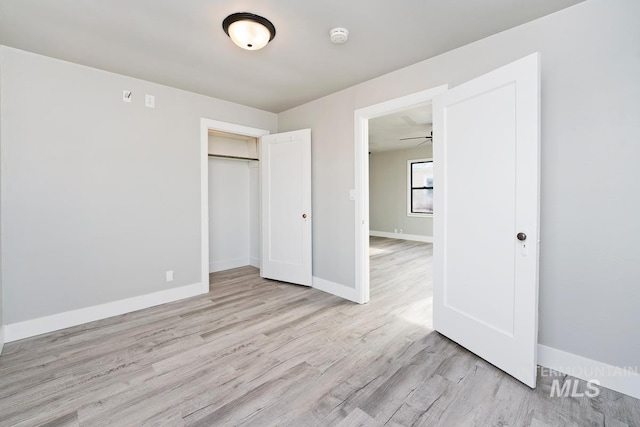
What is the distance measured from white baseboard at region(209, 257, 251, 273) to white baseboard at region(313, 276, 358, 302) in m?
1.83

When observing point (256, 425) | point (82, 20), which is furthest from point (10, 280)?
point (256, 425)

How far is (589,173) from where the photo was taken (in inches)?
72.5

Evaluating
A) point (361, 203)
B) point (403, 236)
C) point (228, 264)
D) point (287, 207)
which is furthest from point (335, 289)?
point (403, 236)

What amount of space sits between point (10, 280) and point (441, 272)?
3.80m

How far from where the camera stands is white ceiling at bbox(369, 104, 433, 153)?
4.67 m

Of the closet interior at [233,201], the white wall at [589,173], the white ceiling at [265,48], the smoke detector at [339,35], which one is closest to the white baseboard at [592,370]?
the white wall at [589,173]

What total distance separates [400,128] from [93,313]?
559cm

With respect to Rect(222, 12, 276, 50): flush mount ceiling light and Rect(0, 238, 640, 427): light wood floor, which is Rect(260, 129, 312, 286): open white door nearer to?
Rect(0, 238, 640, 427): light wood floor

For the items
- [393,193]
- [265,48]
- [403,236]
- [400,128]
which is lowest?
[403,236]

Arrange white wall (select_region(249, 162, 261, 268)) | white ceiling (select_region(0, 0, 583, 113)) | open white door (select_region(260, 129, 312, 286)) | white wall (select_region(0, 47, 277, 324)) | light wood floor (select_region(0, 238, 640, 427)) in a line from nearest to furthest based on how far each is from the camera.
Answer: light wood floor (select_region(0, 238, 640, 427))
white ceiling (select_region(0, 0, 583, 113))
white wall (select_region(0, 47, 277, 324))
open white door (select_region(260, 129, 312, 286))
white wall (select_region(249, 162, 261, 268))

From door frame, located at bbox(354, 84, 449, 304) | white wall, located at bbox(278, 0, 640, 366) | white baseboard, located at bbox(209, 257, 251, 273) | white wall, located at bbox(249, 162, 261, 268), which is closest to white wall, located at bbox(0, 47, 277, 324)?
white baseboard, located at bbox(209, 257, 251, 273)

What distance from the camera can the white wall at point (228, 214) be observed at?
4.76m
